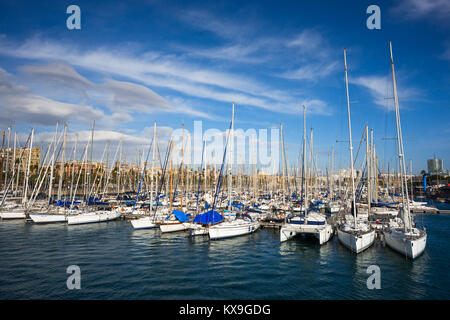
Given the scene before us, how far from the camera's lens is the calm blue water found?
51.8ft

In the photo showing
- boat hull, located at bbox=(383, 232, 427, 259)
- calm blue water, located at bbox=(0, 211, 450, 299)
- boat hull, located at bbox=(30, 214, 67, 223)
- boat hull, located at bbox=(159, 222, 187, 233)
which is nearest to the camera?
calm blue water, located at bbox=(0, 211, 450, 299)

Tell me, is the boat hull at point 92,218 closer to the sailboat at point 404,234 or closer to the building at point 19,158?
the building at point 19,158

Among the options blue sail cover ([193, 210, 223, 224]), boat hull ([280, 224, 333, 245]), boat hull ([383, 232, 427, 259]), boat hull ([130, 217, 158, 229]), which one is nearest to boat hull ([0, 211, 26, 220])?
boat hull ([130, 217, 158, 229])

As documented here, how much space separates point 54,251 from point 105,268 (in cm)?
911

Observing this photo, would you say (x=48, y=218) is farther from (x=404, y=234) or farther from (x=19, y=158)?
(x=404, y=234)

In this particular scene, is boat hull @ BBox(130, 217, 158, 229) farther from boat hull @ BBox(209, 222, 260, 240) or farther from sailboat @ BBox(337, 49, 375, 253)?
sailboat @ BBox(337, 49, 375, 253)

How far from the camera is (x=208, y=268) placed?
66.8 ft

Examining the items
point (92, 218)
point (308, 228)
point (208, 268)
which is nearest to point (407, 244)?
point (308, 228)

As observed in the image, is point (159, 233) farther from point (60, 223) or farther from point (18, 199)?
point (18, 199)

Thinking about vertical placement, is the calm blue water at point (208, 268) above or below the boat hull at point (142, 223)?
below

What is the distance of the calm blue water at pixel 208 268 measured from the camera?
15773mm

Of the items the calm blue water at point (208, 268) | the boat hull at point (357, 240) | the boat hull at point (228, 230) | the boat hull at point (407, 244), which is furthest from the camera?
the boat hull at point (228, 230)

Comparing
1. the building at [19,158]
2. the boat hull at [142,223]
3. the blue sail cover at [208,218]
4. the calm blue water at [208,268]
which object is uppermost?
the building at [19,158]

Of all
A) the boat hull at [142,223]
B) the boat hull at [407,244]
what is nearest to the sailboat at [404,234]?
the boat hull at [407,244]
